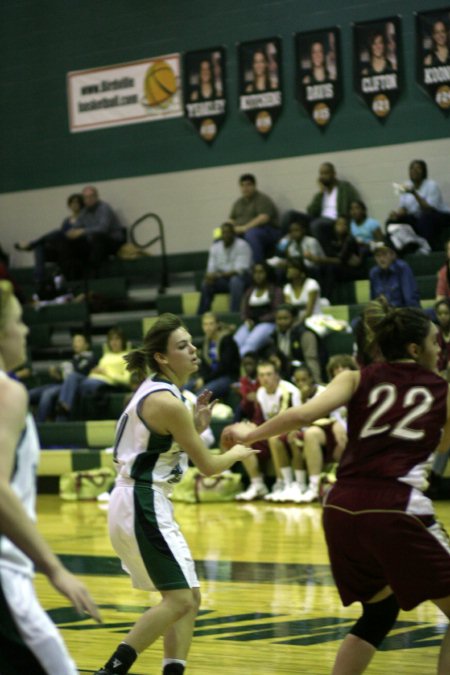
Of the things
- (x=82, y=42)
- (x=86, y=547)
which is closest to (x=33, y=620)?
(x=86, y=547)

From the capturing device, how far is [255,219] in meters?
14.3

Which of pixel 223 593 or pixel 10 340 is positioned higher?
pixel 10 340

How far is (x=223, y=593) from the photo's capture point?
262 inches

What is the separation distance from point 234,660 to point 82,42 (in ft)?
43.7

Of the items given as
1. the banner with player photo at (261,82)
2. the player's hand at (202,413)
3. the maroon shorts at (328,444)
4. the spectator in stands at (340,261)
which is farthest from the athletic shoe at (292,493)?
the player's hand at (202,413)

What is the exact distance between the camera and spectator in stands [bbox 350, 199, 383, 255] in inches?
527

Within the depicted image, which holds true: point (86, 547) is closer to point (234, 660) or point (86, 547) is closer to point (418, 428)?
point (234, 660)

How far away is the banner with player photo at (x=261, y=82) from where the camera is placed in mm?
15094

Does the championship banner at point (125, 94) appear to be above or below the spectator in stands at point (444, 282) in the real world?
above

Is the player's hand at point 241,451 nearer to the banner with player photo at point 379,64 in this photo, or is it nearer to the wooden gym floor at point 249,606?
the wooden gym floor at point 249,606

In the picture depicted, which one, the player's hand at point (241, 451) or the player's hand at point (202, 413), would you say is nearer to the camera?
the player's hand at point (241, 451)

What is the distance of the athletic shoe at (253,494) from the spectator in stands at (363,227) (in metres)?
3.47

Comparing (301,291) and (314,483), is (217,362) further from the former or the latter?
(314,483)

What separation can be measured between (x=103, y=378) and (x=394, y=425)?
9.93m
